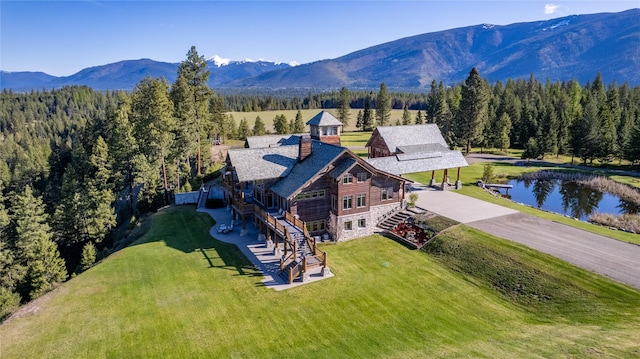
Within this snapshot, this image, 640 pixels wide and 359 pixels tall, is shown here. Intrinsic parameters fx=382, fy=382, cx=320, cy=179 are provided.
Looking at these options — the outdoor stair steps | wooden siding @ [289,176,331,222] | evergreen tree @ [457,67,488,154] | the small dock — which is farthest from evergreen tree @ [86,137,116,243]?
evergreen tree @ [457,67,488,154]

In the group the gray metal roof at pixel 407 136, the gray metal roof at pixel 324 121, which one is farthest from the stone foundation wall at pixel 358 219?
the gray metal roof at pixel 407 136

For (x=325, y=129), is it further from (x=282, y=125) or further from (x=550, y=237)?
(x=282, y=125)

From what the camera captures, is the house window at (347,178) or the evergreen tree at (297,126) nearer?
the house window at (347,178)

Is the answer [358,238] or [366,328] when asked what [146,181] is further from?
[366,328]

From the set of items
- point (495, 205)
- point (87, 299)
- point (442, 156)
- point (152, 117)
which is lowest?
point (87, 299)

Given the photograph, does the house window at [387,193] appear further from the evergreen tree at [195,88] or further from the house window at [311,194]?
the evergreen tree at [195,88]

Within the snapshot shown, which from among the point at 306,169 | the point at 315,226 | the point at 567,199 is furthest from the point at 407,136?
the point at 315,226

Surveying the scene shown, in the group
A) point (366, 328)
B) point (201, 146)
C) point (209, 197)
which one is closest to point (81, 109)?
point (201, 146)
